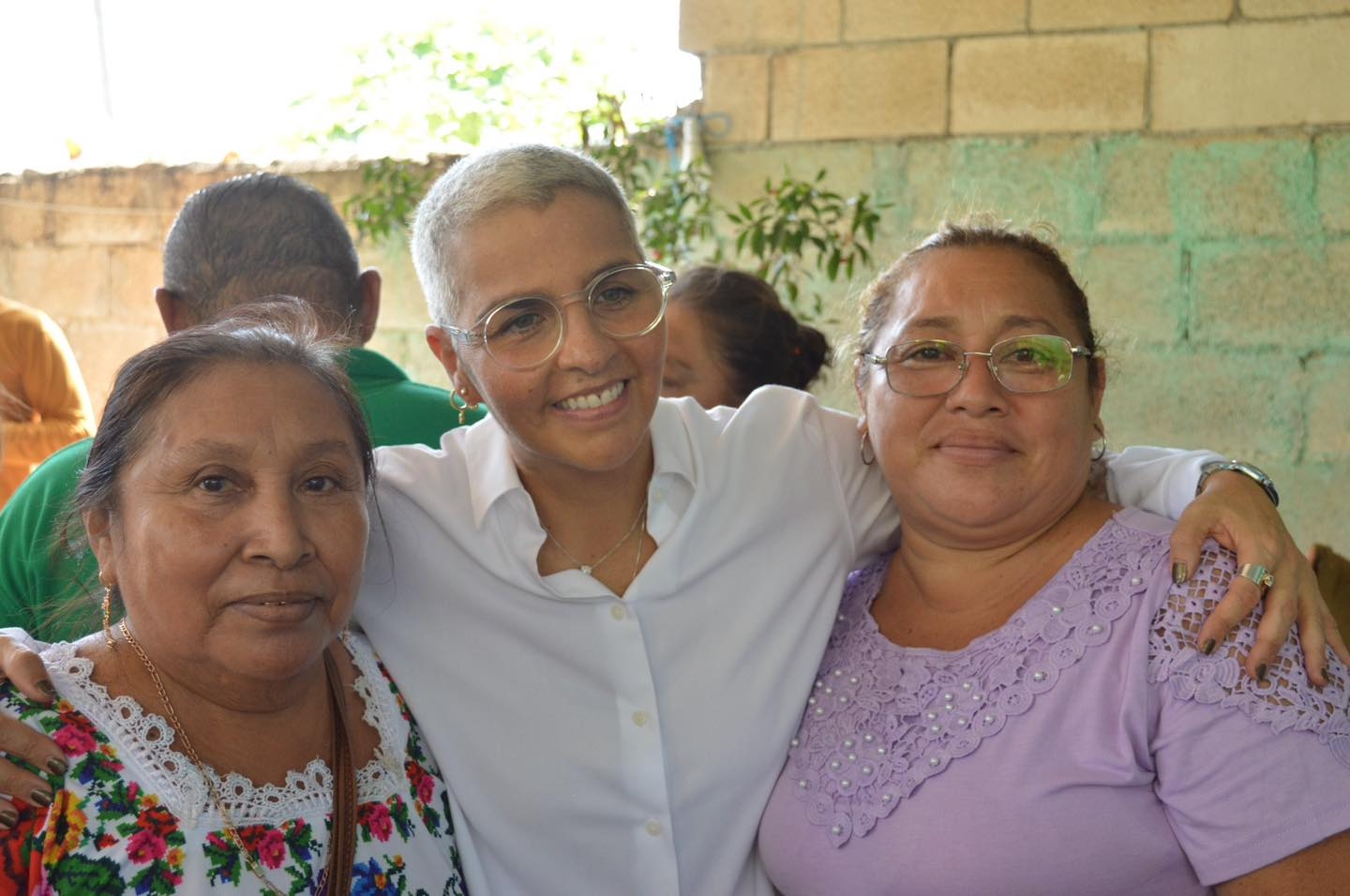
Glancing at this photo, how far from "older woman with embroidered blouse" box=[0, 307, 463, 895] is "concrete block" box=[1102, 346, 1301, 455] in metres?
3.27

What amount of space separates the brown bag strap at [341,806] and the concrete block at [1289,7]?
374 centimetres

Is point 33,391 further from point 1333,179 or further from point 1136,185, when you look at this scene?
point 1333,179

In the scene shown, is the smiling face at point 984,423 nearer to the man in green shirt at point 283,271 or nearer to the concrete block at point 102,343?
the man in green shirt at point 283,271

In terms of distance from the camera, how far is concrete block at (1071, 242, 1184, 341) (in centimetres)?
443

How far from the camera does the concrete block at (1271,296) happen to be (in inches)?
167

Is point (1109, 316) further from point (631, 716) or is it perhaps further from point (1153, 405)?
point (631, 716)

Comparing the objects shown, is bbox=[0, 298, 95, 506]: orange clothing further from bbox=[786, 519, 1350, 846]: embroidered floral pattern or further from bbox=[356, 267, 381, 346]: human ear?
bbox=[786, 519, 1350, 846]: embroidered floral pattern

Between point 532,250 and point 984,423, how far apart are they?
743mm

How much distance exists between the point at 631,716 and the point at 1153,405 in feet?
9.90

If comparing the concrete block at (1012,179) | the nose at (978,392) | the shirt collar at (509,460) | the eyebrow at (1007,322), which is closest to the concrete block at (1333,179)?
the concrete block at (1012,179)

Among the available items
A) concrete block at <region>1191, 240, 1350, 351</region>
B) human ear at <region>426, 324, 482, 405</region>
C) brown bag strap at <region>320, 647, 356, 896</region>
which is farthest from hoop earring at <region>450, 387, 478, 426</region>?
concrete block at <region>1191, 240, 1350, 351</region>

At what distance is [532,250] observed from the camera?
6.57 feet

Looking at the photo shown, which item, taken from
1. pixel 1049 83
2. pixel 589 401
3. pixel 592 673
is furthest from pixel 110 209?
pixel 592 673

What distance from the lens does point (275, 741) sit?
1.73 meters
